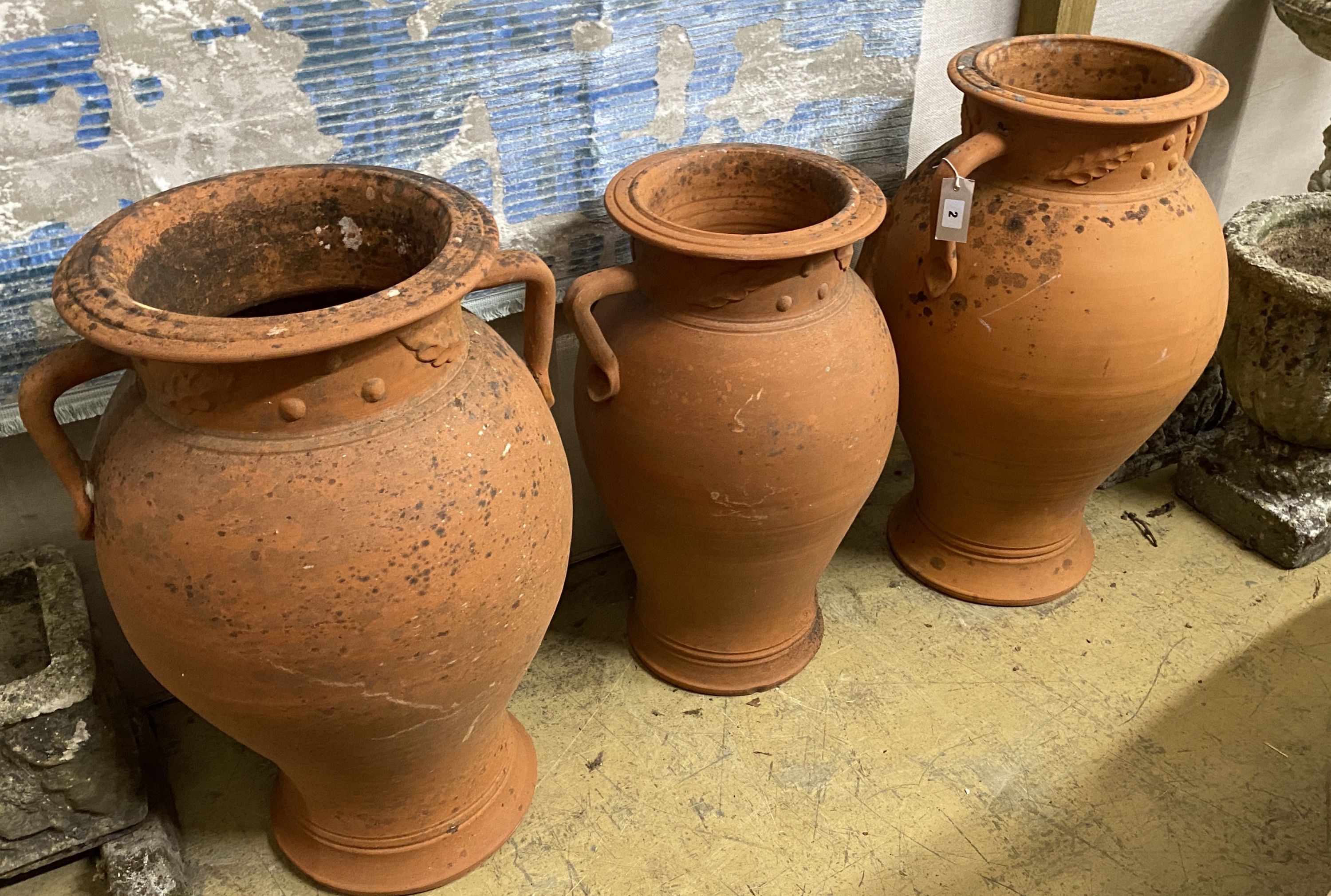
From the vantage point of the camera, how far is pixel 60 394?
4.29 ft

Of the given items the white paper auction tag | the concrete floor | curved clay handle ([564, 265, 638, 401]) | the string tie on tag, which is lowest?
the concrete floor

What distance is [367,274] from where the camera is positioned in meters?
1.57

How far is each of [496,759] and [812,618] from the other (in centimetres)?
68

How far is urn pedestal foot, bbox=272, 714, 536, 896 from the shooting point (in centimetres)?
167

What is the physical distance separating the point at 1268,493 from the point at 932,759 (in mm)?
1043

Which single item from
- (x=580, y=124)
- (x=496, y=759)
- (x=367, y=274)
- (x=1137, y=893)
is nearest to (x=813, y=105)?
(x=580, y=124)

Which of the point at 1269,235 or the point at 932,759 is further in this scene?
the point at 1269,235

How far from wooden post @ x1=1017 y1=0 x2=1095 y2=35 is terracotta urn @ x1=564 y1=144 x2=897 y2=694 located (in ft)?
2.44

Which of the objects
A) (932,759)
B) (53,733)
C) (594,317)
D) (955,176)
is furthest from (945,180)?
(53,733)

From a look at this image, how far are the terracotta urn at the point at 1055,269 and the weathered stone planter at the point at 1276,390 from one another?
26 centimetres

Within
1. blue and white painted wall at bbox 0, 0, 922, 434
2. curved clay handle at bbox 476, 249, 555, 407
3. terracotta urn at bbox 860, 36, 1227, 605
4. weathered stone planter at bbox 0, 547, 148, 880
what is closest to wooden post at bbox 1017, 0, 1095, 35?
terracotta urn at bbox 860, 36, 1227, 605

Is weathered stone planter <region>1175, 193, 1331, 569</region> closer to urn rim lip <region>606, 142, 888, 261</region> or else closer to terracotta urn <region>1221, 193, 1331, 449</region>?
terracotta urn <region>1221, 193, 1331, 449</region>

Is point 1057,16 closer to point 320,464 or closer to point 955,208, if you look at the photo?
point 955,208

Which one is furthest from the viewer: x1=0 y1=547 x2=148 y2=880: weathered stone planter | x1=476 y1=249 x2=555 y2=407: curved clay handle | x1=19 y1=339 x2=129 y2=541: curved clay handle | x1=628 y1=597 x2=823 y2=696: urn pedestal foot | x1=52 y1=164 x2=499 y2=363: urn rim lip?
x1=628 y1=597 x2=823 y2=696: urn pedestal foot
